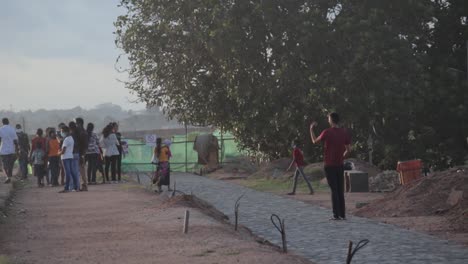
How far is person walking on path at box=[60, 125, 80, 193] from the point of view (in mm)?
20219

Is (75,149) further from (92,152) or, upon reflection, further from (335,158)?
(335,158)

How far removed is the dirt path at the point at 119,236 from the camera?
909cm

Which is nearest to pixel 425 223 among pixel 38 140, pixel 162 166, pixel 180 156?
pixel 162 166

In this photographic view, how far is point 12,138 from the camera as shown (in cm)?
2277

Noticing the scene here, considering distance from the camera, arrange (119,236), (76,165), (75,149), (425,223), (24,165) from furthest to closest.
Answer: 1. (24,165)
2. (75,149)
3. (76,165)
4. (425,223)
5. (119,236)

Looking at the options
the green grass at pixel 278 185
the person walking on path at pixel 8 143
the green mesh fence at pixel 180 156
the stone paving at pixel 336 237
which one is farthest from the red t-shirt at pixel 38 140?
the green mesh fence at pixel 180 156

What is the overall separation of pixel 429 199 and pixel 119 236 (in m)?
6.41

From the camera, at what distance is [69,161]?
20297 millimetres

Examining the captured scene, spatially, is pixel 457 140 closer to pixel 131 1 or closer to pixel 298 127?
pixel 298 127

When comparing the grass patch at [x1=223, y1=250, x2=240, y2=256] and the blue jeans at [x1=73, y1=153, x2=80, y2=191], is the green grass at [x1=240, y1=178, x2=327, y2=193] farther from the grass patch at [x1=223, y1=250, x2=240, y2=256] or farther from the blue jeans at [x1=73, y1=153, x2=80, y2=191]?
the grass patch at [x1=223, y1=250, x2=240, y2=256]

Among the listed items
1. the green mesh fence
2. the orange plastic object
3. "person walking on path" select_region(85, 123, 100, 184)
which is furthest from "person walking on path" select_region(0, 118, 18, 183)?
the green mesh fence

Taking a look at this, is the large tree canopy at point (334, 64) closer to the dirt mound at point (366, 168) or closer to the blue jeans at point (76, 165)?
the dirt mound at point (366, 168)

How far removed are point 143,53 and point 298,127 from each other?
7.85m

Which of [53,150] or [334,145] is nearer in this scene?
[334,145]
